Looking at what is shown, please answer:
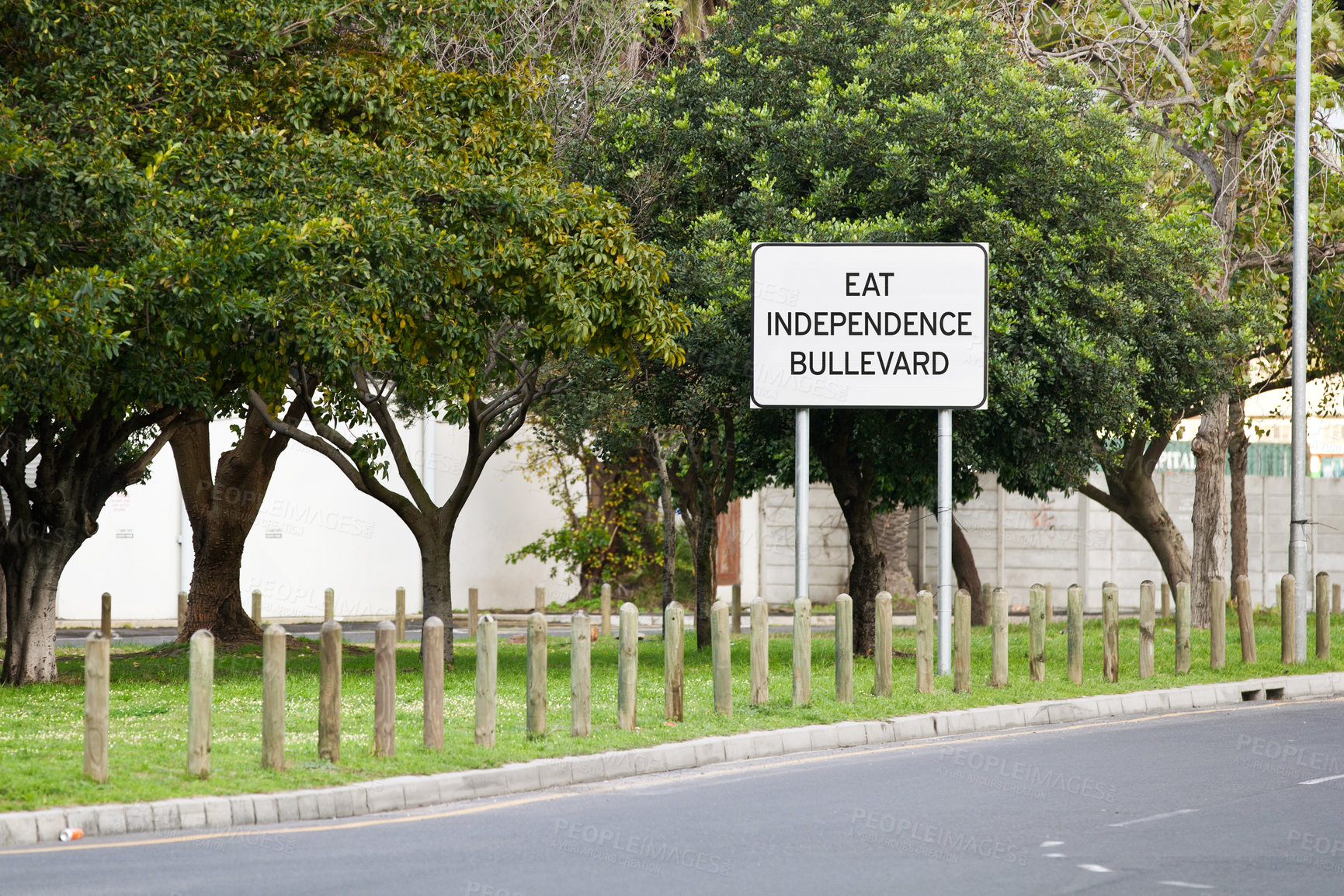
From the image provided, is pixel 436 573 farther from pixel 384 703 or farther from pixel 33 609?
pixel 384 703

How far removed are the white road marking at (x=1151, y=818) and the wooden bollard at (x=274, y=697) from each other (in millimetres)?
4557

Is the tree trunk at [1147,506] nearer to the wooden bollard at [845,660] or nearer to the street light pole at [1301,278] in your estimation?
the street light pole at [1301,278]

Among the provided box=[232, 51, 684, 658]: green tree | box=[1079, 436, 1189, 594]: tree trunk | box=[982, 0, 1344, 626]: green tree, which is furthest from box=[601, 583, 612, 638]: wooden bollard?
box=[232, 51, 684, 658]: green tree

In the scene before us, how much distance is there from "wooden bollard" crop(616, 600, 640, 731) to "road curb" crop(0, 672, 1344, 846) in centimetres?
59

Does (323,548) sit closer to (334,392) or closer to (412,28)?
(334,392)

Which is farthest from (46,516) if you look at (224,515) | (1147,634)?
(1147,634)

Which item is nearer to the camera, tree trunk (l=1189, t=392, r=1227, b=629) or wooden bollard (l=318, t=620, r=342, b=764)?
wooden bollard (l=318, t=620, r=342, b=764)

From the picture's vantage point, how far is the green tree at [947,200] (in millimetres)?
15734

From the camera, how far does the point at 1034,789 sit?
9117 mm

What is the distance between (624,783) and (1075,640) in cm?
601

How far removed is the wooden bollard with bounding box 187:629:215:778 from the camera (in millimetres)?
8570

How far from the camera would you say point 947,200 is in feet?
51.4

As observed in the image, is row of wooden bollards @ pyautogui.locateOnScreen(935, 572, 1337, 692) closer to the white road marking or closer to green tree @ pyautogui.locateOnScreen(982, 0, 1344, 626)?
green tree @ pyautogui.locateOnScreen(982, 0, 1344, 626)

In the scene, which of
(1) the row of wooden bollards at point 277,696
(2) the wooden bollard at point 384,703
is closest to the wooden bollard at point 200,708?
(1) the row of wooden bollards at point 277,696
